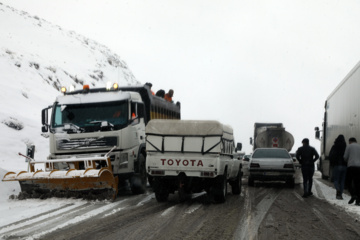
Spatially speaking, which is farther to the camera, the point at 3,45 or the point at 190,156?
the point at 3,45

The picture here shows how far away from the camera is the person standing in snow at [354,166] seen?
514 inches

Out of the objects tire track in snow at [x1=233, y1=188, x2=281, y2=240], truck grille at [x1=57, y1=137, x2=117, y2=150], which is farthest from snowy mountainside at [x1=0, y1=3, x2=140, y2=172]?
tire track in snow at [x1=233, y1=188, x2=281, y2=240]

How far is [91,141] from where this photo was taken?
46.5ft

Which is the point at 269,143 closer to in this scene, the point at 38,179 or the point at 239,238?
the point at 38,179

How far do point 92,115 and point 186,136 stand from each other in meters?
3.37

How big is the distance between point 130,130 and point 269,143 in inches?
675

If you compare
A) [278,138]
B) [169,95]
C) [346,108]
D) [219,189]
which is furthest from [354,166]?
[278,138]

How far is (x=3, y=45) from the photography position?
46.4m

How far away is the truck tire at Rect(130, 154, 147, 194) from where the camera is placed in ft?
49.4

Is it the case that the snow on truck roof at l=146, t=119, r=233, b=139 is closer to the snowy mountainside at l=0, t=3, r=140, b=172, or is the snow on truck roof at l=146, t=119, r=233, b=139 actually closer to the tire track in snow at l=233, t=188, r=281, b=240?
the tire track in snow at l=233, t=188, r=281, b=240

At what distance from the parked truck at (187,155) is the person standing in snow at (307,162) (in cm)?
335

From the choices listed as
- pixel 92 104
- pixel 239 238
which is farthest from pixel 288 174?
pixel 239 238

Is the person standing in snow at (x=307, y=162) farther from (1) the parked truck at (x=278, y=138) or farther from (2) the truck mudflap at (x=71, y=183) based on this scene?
(1) the parked truck at (x=278, y=138)

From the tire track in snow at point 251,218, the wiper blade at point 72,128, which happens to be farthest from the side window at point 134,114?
the tire track in snow at point 251,218
